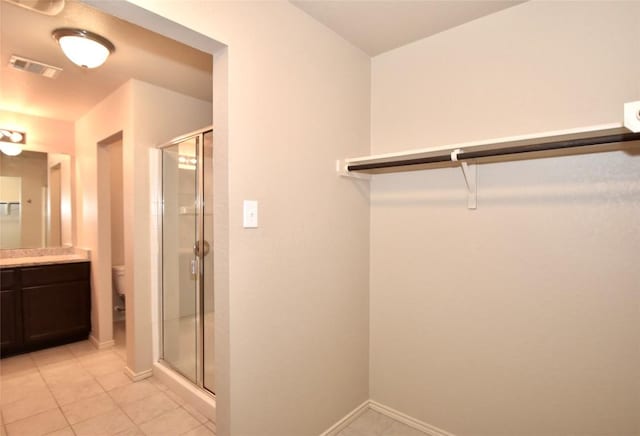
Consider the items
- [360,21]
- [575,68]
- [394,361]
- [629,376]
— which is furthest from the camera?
Answer: [394,361]

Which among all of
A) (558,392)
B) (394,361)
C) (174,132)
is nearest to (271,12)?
(174,132)

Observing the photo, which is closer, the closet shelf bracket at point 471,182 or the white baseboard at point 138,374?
the closet shelf bracket at point 471,182

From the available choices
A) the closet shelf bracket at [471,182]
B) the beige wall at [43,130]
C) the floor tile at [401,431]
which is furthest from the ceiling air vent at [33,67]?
the floor tile at [401,431]

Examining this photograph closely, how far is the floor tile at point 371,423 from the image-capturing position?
2.05 m

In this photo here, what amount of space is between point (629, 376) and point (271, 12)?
2.39 m

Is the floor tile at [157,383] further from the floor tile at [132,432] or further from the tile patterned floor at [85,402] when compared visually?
the floor tile at [132,432]

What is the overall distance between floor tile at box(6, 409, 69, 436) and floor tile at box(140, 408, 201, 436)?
0.55 m

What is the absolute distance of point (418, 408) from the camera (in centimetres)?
208

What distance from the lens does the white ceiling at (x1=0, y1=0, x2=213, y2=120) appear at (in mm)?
1811

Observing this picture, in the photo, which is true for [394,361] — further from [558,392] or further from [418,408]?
[558,392]

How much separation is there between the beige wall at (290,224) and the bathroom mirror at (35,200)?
3.26 meters

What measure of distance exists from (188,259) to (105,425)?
1.16 meters

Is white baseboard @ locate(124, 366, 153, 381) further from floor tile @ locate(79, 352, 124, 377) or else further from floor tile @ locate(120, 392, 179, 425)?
floor tile @ locate(120, 392, 179, 425)

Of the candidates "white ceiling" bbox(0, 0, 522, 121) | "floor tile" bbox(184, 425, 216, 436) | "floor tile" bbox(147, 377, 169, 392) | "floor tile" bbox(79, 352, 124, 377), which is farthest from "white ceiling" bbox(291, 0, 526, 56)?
"floor tile" bbox(79, 352, 124, 377)
